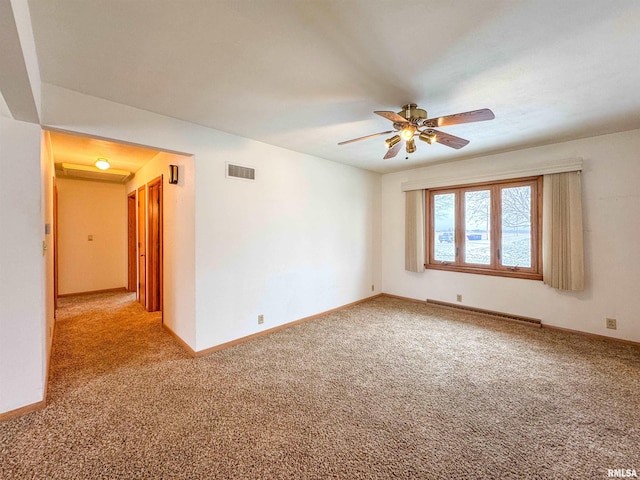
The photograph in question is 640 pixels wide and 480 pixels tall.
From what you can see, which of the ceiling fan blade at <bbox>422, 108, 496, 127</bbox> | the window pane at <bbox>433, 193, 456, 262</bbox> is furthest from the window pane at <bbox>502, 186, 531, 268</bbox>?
the ceiling fan blade at <bbox>422, 108, 496, 127</bbox>

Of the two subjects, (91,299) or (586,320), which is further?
(91,299)

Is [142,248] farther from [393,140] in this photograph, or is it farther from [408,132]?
[408,132]

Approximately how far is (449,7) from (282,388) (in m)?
2.86

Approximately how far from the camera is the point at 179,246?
3.31m

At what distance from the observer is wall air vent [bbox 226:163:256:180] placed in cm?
325

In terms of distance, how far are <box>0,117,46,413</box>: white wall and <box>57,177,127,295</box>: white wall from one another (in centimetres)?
429

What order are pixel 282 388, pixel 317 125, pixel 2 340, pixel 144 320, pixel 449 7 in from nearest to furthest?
pixel 449 7 < pixel 2 340 < pixel 282 388 < pixel 317 125 < pixel 144 320

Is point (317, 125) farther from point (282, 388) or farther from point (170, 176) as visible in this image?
point (282, 388)

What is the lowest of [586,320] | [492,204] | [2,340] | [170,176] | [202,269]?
[586,320]

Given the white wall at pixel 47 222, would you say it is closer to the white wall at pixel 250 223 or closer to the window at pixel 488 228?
the white wall at pixel 250 223

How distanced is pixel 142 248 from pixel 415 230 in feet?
16.5

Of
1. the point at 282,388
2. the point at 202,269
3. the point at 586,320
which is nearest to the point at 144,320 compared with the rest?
the point at 202,269

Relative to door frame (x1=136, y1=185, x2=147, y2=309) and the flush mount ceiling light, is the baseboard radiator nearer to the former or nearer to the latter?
door frame (x1=136, y1=185, x2=147, y2=309)

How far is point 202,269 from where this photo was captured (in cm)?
303
